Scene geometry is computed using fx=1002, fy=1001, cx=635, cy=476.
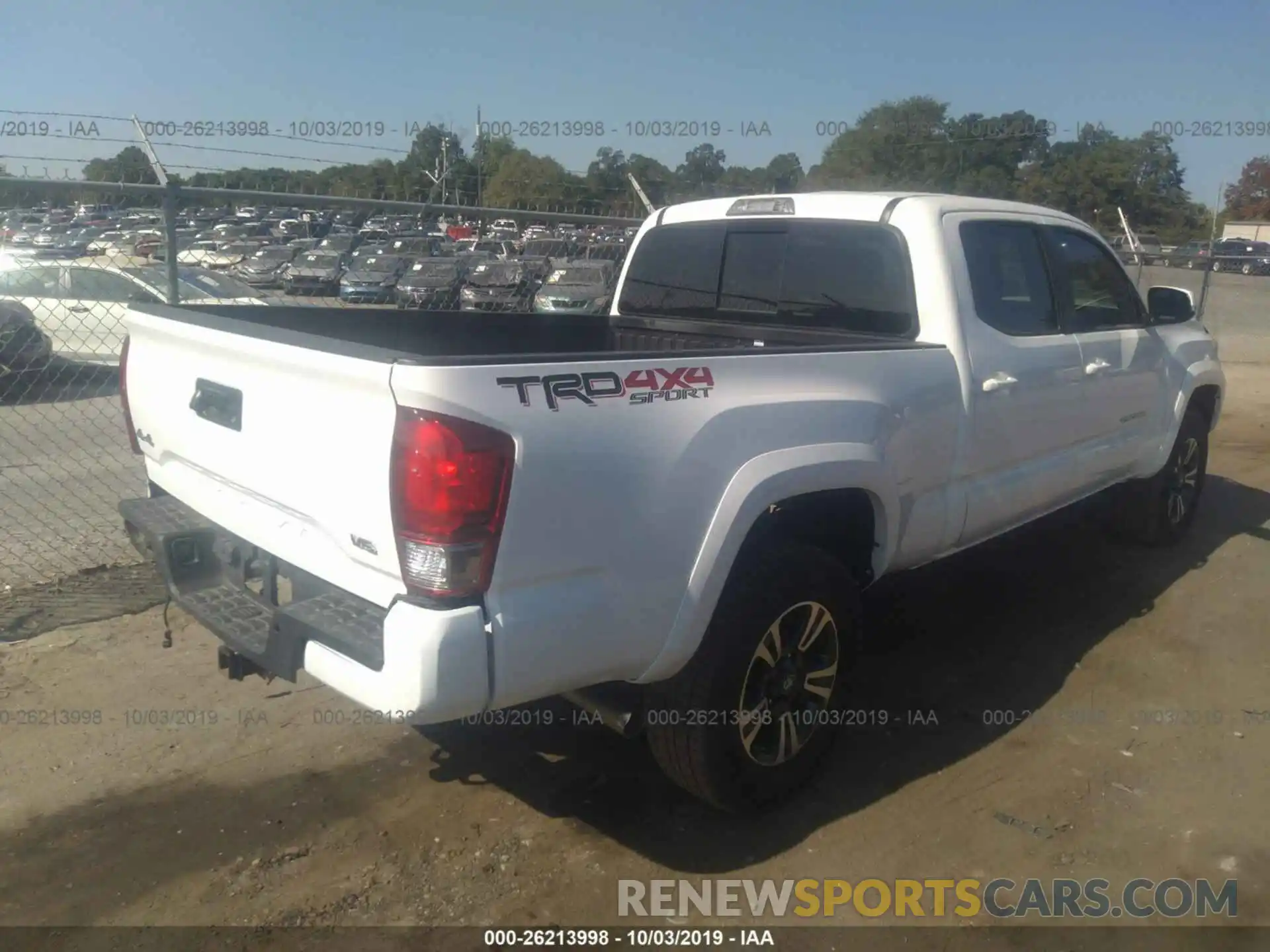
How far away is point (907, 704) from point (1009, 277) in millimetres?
1860

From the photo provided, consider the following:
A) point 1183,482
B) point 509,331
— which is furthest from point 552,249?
point 1183,482

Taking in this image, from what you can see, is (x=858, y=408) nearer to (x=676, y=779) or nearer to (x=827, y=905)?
(x=676, y=779)

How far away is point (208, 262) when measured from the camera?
22.9 feet

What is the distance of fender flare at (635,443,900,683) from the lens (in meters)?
2.79

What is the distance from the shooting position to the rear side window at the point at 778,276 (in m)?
3.94

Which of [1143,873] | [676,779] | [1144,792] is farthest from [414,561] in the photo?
[1144,792]

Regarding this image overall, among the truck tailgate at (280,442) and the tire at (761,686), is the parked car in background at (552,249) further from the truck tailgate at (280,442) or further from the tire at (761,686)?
the tire at (761,686)

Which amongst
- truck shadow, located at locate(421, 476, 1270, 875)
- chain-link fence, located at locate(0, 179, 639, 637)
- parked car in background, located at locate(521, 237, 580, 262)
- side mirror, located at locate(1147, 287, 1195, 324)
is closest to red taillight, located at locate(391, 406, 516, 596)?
truck shadow, located at locate(421, 476, 1270, 875)

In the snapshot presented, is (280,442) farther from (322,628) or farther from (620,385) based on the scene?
(620,385)

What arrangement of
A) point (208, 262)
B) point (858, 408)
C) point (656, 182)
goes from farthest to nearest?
1. point (656, 182)
2. point (208, 262)
3. point (858, 408)

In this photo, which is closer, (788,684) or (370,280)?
(788,684)

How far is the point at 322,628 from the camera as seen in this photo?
255 cm

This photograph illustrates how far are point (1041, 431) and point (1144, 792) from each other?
1531 mm

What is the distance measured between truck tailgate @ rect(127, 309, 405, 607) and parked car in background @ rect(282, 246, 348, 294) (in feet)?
14.7
